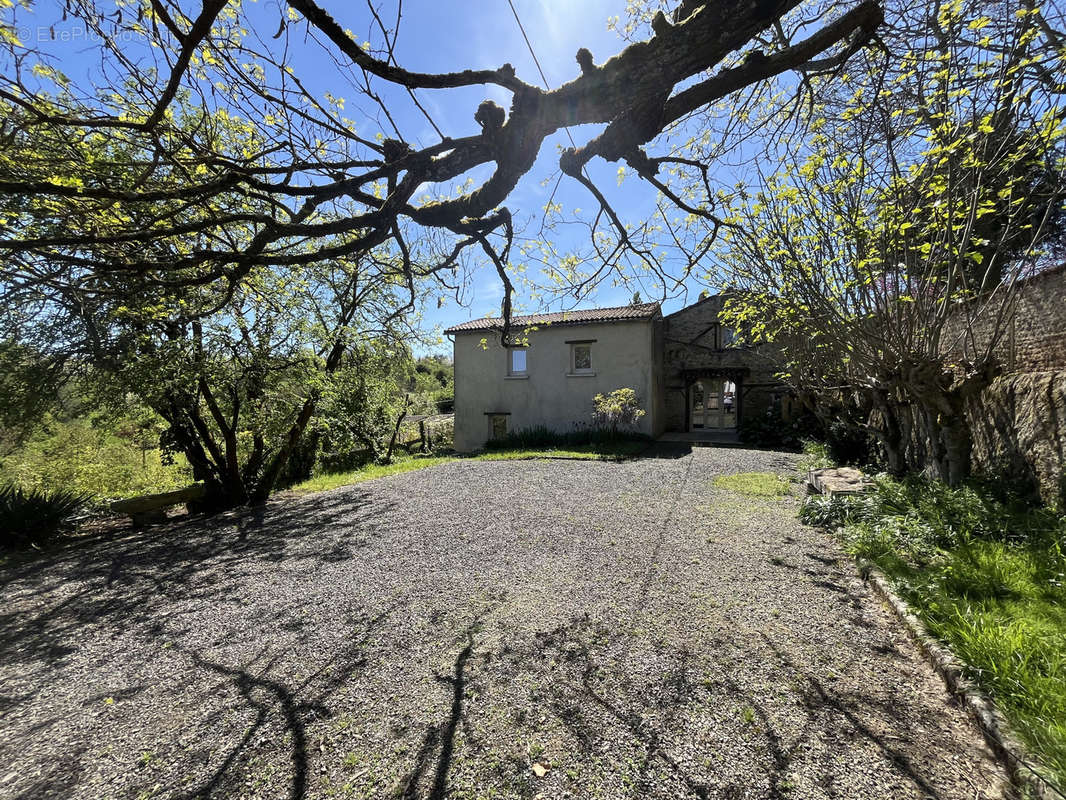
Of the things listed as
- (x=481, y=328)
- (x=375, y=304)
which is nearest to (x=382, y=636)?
(x=375, y=304)

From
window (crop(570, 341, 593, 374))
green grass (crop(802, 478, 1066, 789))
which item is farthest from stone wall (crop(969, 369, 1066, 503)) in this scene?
window (crop(570, 341, 593, 374))

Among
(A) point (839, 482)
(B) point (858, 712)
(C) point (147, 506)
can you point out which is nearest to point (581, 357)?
(A) point (839, 482)

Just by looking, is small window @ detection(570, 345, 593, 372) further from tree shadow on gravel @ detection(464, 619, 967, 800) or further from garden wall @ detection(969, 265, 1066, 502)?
tree shadow on gravel @ detection(464, 619, 967, 800)

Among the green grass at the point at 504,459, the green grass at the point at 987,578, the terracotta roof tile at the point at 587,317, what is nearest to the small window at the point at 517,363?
the terracotta roof tile at the point at 587,317

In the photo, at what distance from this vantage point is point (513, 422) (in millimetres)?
15703

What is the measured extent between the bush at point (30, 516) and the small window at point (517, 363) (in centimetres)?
1176

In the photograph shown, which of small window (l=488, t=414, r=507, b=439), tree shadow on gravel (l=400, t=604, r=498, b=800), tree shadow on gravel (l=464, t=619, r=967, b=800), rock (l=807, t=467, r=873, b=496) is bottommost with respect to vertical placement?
tree shadow on gravel (l=400, t=604, r=498, b=800)

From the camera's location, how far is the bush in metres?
5.66

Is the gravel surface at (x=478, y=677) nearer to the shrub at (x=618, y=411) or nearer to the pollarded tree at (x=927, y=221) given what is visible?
the pollarded tree at (x=927, y=221)

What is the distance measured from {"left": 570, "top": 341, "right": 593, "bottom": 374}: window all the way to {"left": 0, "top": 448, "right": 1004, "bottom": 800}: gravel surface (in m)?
10.3

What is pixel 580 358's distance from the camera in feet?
49.7

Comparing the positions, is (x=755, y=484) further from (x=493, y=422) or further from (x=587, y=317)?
(x=493, y=422)

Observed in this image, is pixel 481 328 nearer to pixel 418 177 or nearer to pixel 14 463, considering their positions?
pixel 14 463

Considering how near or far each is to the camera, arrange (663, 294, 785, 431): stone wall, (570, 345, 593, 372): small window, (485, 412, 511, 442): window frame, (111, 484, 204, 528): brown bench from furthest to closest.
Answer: (485, 412, 511, 442): window frame < (663, 294, 785, 431): stone wall < (570, 345, 593, 372): small window < (111, 484, 204, 528): brown bench
